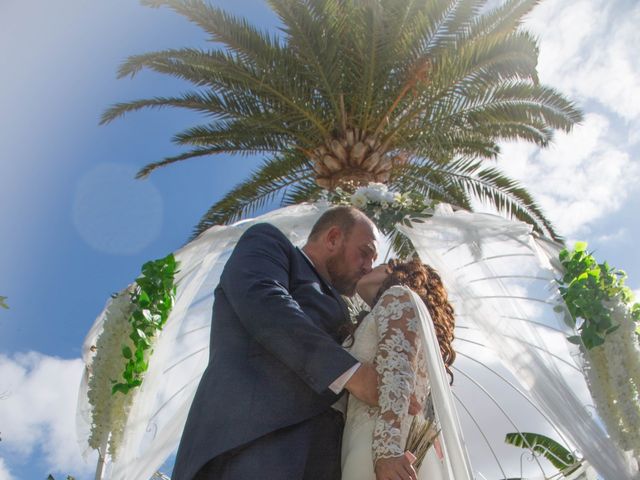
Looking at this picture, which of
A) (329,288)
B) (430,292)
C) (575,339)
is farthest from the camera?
(575,339)

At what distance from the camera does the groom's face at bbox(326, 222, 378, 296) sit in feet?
9.70

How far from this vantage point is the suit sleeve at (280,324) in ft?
7.34

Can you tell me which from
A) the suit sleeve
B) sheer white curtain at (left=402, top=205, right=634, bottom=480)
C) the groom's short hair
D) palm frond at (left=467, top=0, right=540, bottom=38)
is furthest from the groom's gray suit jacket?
palm frond at (left=467, top=0, right=540, bottom=38)

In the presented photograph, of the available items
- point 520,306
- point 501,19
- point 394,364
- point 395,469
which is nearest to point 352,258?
point 394,364

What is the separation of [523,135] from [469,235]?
239 inches

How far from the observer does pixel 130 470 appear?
5.15 m

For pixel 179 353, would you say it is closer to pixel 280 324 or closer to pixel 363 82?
pixel 280 324

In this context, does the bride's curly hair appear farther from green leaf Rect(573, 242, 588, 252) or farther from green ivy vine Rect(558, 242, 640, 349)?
green leaf Rect(573, 242, 588, 252)

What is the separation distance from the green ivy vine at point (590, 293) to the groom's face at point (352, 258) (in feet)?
9.46

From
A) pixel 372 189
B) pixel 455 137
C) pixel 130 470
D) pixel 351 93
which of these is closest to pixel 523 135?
pixel 455 137

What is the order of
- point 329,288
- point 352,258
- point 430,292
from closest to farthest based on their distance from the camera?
point 329,288
point 352,258
point 430,292

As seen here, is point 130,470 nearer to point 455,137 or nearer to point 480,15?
point 455,137

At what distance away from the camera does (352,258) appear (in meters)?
2.95

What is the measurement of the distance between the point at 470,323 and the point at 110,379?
3261 millimetres
